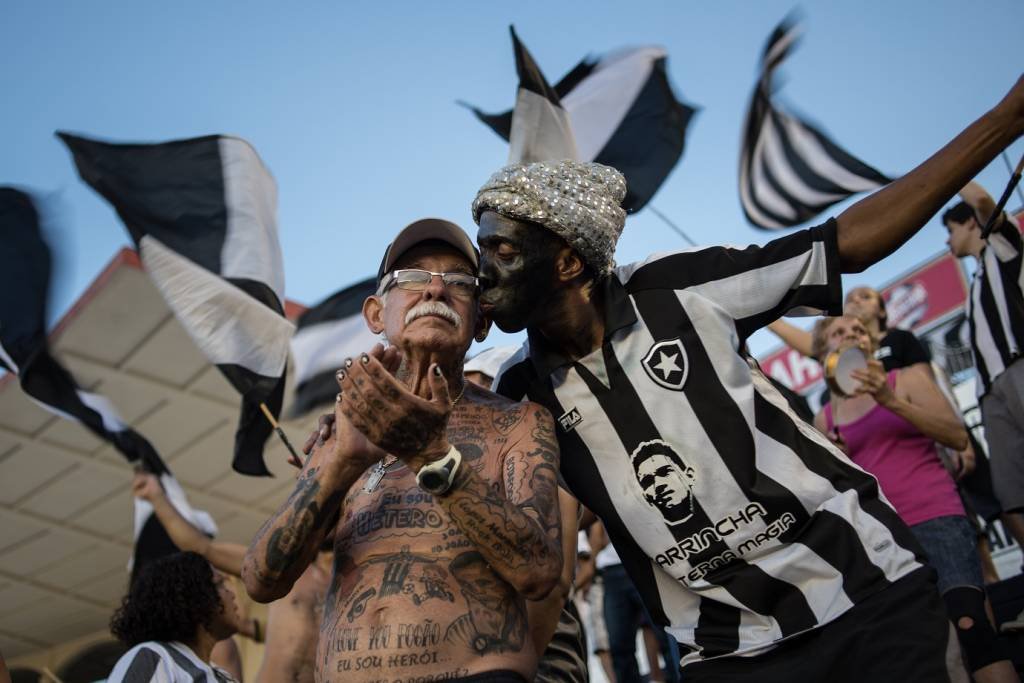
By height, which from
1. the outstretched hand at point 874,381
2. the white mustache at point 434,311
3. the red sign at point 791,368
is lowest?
the outstretched hand at point 874,381

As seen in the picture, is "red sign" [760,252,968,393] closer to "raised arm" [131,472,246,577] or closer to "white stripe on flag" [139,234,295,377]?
"raised arm" [131,472,246,577]

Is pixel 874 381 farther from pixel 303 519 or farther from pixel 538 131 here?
pixel 538 131

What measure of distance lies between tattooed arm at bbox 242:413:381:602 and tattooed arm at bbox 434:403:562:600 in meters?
0.29

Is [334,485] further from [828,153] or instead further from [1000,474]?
[828,153]

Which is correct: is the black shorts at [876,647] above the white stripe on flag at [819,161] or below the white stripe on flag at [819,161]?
below

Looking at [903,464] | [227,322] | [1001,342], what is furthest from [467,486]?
[227,322]

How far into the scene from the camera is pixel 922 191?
2645mm

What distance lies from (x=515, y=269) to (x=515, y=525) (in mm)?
965

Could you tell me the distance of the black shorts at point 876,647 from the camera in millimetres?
2500

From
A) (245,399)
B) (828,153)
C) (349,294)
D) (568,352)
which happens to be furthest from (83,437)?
(568,352)

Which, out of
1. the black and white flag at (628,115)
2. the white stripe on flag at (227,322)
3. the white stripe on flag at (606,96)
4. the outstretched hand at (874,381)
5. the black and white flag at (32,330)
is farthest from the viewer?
the white stripe on flag at (606,96)

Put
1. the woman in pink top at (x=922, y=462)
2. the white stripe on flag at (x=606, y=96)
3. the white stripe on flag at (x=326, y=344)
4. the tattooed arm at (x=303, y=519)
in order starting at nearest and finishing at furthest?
the tattooed arm at (x=303, y=519)
the woman in pink top at (x=922, y=462)
the white stripe on flag at (x=326, y=344)
the white stripe on flag at (x=606, y=96)

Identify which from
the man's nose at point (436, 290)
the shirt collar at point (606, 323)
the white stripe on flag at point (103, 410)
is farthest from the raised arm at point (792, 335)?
the white stripe on flag at point (103, 410)

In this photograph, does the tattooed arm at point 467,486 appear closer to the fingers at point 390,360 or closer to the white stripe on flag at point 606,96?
the fingers at point 390,360
